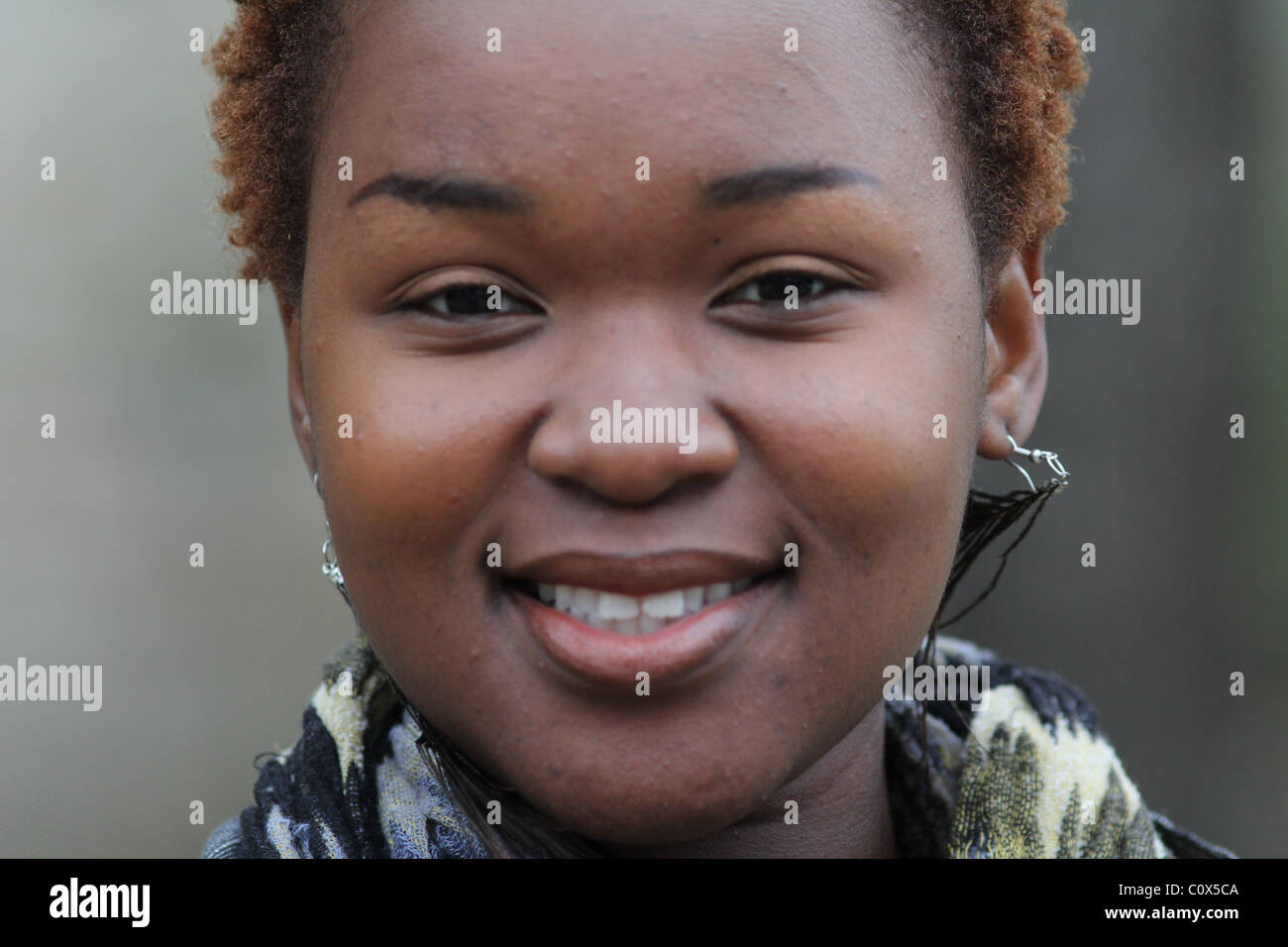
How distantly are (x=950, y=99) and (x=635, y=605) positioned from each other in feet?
2.71

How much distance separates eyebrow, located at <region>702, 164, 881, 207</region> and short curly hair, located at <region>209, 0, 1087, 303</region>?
306mm

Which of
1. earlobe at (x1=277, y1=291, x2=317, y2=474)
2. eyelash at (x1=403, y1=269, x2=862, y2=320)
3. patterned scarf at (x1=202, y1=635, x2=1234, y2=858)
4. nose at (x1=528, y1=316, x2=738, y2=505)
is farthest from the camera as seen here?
earlobe at (x1=277, y1=291, x2=317, y2=474)

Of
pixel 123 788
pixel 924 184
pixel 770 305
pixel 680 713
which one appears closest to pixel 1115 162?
pixel 924 184

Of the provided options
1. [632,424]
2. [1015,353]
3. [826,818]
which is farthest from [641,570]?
[1015,353]

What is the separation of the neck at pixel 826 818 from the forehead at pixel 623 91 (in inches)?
33.8

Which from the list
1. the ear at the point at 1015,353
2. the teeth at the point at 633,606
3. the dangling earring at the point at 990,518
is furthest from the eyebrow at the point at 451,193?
the dangling earring at the point at 990,518

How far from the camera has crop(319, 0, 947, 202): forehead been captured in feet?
5.01

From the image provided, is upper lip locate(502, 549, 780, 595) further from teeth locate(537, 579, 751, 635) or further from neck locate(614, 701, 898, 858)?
neck locate(614, 701, 898, 858)

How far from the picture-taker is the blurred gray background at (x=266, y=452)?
3428 mm

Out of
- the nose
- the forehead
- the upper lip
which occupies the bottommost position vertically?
the upper lip

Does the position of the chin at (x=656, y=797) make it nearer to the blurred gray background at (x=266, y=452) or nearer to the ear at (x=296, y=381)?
the ear at (x=296, y=381)

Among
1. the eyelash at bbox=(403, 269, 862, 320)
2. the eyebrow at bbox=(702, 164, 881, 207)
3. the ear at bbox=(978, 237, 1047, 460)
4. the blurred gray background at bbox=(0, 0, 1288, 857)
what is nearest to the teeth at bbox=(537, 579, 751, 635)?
the eyelash at bbox=(403, 269, 862, 320)

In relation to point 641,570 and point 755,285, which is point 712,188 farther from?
point 641,570

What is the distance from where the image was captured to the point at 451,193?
1.58 m
